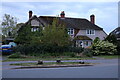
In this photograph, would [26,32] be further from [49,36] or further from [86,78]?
[86,78]

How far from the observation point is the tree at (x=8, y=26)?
59.3 metres

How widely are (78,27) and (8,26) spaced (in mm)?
26542

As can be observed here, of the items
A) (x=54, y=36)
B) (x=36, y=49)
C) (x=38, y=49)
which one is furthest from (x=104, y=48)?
(x=36, y=49)

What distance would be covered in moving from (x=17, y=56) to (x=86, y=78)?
16.0m

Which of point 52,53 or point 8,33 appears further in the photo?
point 8,33

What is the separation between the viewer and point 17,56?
24.5m

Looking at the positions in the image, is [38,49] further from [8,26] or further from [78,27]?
[8,26]

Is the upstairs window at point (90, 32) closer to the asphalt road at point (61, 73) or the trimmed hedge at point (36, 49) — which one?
the trimmed hedge at point (36, 49)

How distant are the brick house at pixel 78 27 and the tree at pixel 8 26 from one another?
16.6 m

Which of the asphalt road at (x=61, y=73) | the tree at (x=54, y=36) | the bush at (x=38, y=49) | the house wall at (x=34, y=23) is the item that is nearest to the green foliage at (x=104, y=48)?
the tree at (x=54, y=36)

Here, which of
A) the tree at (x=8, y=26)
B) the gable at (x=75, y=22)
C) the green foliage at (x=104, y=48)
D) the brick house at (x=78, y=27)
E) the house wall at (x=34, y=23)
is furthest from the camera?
the tree at (x=8, y=26)

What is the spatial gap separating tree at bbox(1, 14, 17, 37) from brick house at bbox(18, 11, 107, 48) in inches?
652

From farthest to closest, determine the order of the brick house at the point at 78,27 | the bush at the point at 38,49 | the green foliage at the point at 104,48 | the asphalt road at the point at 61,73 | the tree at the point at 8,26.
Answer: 1. the tree at the point at 8,26
2. the brick house at the point at 78,27
3. the green foliage at the point at 104,48
4. the bush at the point at 38,49
5. the asphalt road at the point at 61,73

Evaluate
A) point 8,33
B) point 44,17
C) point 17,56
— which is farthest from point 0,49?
point 8,33
